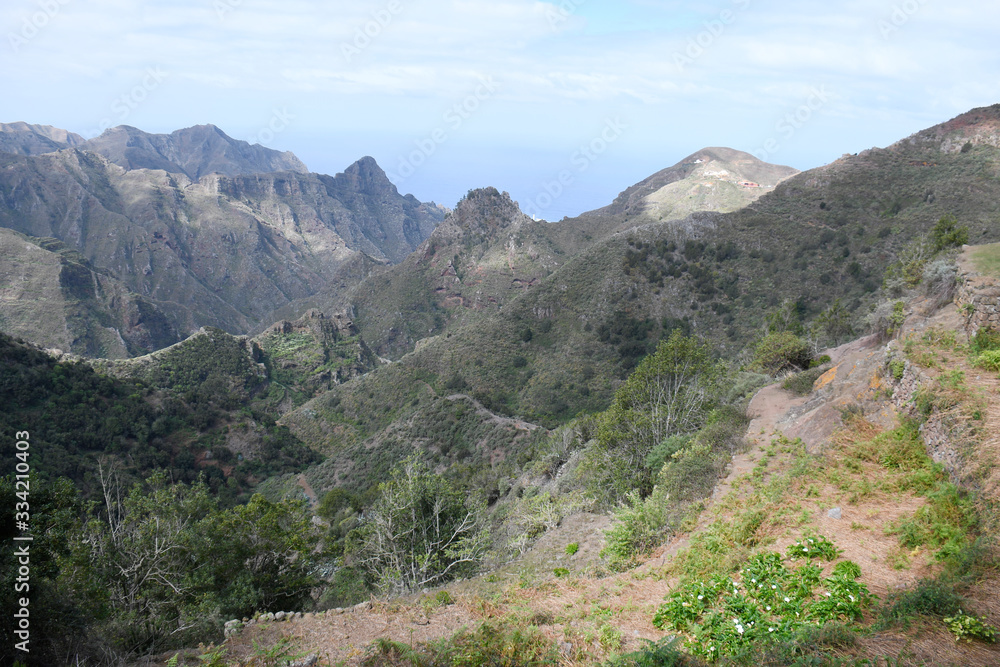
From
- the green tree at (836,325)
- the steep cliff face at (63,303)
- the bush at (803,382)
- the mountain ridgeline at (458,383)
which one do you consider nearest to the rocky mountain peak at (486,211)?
the mountain ridgeline at (458,383)

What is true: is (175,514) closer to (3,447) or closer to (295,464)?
(3,447)

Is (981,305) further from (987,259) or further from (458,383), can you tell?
(458,383)

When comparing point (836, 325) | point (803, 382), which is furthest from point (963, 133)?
point (803, 382)

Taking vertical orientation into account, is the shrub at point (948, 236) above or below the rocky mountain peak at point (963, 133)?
below

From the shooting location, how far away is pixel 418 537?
1888 cm

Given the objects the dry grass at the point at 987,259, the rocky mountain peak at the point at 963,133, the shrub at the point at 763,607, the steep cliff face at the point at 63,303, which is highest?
the steep cliff face at the point at 63,303

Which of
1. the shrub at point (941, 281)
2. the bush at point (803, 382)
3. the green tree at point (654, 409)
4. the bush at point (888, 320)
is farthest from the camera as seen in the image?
the green tree at point (654, 409)

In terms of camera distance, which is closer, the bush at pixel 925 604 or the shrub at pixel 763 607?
the bush at pixel 925 604

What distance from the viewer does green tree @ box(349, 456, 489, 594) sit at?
58.1ft

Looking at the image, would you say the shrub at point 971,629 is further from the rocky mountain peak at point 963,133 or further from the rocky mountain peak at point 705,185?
the rocky mountain peak at point 705,185

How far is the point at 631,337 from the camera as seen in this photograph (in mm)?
59188

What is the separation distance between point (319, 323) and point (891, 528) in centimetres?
9675

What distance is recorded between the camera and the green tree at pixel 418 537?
1772 centimetres

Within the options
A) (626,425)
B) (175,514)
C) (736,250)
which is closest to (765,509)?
(626,425)
